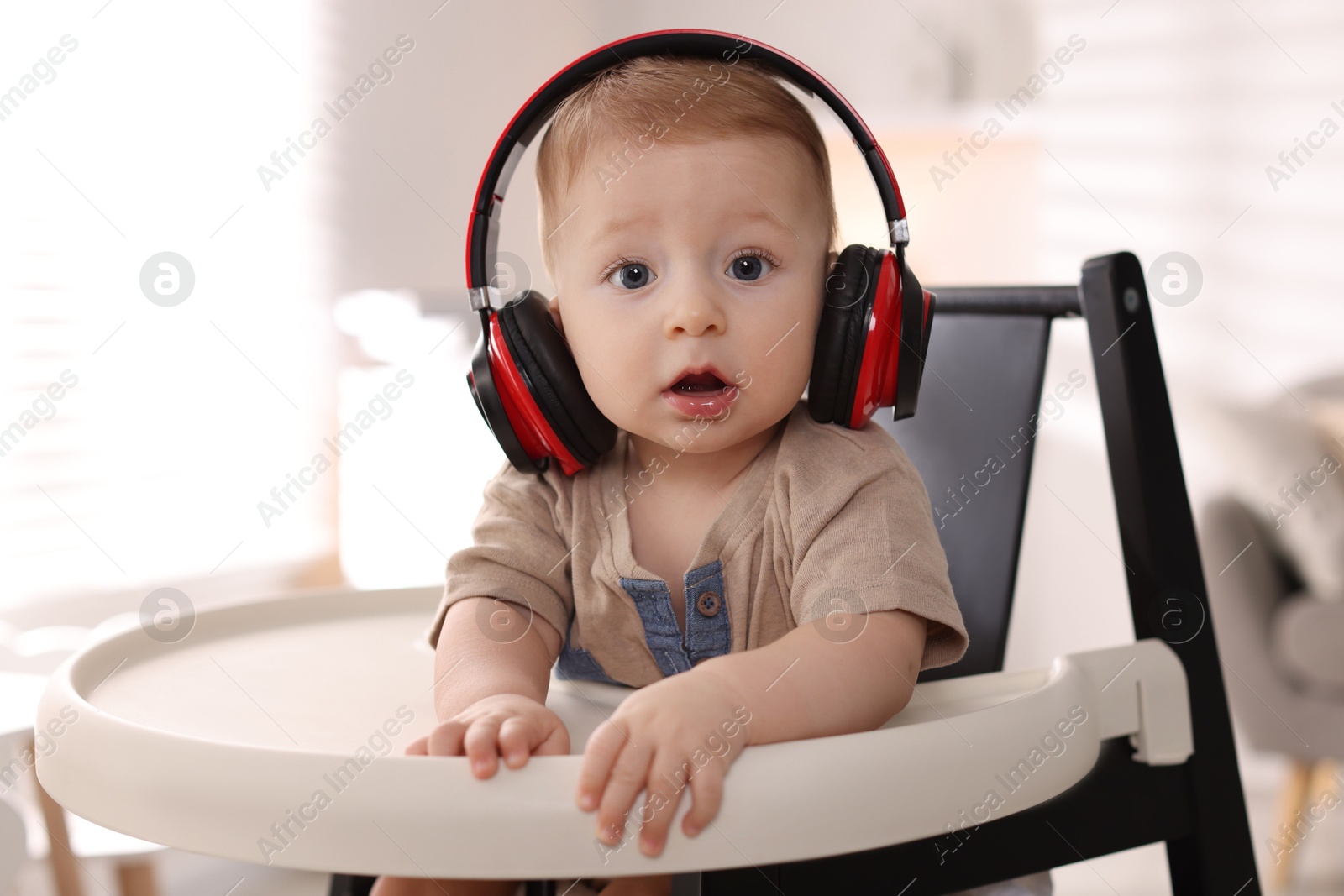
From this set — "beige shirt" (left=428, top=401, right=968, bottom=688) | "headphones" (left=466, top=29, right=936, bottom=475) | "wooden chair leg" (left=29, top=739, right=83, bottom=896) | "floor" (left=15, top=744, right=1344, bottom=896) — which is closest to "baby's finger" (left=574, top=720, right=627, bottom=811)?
"beige shirt" (left=428, top=401, right=968, bottom=688)

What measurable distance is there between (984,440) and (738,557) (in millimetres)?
267

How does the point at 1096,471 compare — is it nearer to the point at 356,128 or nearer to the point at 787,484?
the point at 787,484

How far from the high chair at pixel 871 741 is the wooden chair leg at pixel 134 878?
0.70 meters

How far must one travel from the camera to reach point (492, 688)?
1.96 ft

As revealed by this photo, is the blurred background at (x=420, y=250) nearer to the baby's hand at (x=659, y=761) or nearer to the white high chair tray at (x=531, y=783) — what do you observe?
the white high chair tray at (x=531, y=783)

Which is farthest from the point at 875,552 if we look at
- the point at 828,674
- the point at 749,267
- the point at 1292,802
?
the point at 1292,802

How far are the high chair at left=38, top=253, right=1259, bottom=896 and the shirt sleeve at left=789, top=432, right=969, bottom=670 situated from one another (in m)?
0.07

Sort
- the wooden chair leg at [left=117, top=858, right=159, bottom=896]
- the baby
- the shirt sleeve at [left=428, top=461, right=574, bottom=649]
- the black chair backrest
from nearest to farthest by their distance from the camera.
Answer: the baby → the shirt sleeve at [left=428, top=461, right=574, bottom=649] → the black chair backrest → the wooden chair leg at [left=117, top=858, right=159, bottom=896]

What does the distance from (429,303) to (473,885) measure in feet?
4.73

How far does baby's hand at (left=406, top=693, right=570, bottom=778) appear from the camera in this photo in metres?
0.46

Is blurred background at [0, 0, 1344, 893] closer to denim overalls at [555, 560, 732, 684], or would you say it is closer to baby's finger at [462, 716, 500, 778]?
denim overalls at [555, 560, 732, 684]

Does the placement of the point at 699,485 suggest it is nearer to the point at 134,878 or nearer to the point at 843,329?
the point at 843,329

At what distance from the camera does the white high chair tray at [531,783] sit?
446 millimetres

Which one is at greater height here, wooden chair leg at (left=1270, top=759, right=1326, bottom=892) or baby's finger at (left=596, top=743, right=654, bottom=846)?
baby's finger at (left=596, top=743, right=654, bottom=846)
